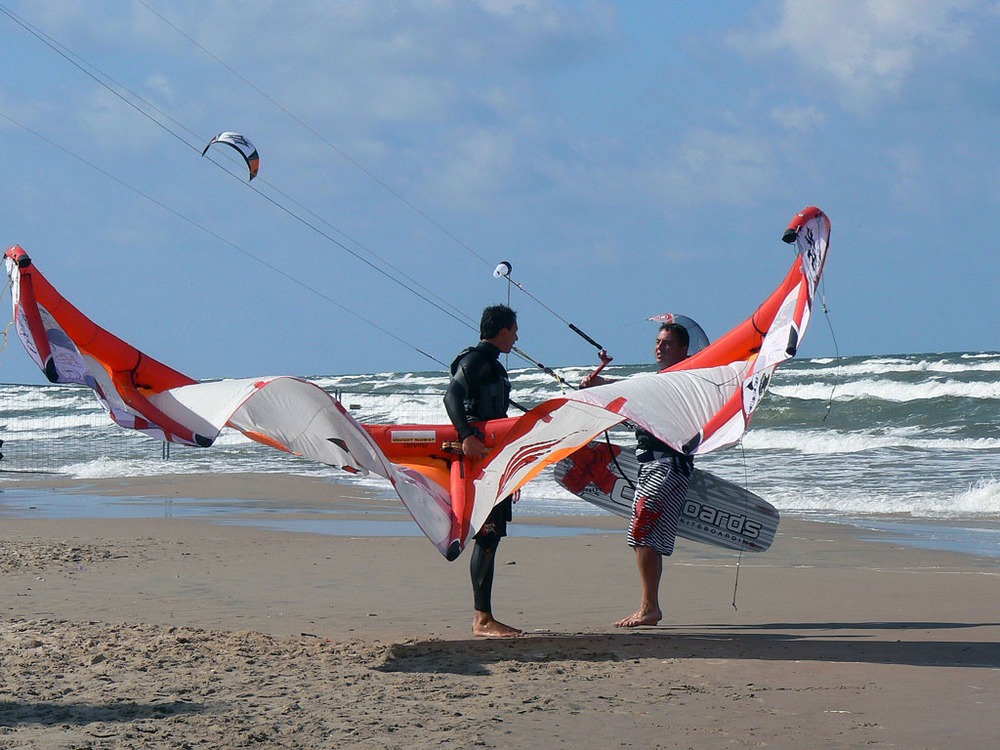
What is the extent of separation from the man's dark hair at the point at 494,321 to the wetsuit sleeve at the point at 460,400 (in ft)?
0.61

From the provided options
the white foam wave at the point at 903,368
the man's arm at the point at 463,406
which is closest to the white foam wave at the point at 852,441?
the white foam wave at the point at 903,368

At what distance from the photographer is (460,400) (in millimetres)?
5668

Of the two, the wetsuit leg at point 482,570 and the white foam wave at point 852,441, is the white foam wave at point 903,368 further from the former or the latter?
the wetsuit leg at point 482,570

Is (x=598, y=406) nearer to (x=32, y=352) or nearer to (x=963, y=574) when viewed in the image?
(x=32, y=352)

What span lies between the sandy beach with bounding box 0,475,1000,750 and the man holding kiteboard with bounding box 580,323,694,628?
0.19 m

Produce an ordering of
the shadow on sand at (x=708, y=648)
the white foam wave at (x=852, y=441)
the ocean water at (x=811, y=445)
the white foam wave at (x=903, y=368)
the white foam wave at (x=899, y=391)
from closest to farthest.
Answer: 1. the shadow on sand at (x=708, y=648)
2. the ocean water at (x=811, y=445)
3. the white foam wave at (x=852, y=441)
4. the white foam wave at (x=899, y=391)
5. the white foam wave at (x=903, y=368)

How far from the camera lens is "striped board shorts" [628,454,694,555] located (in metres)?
6.05

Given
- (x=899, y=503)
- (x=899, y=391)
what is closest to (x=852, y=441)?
(x=899, y=391)

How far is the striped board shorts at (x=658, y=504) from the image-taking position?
6055 millimetres

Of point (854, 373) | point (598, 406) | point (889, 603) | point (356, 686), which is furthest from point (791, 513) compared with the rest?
point (854, 373)

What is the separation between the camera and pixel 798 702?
4527 millimetres

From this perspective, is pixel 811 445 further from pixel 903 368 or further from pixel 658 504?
pixel 658 504

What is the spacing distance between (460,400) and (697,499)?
177cm

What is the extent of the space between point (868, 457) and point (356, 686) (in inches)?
640
